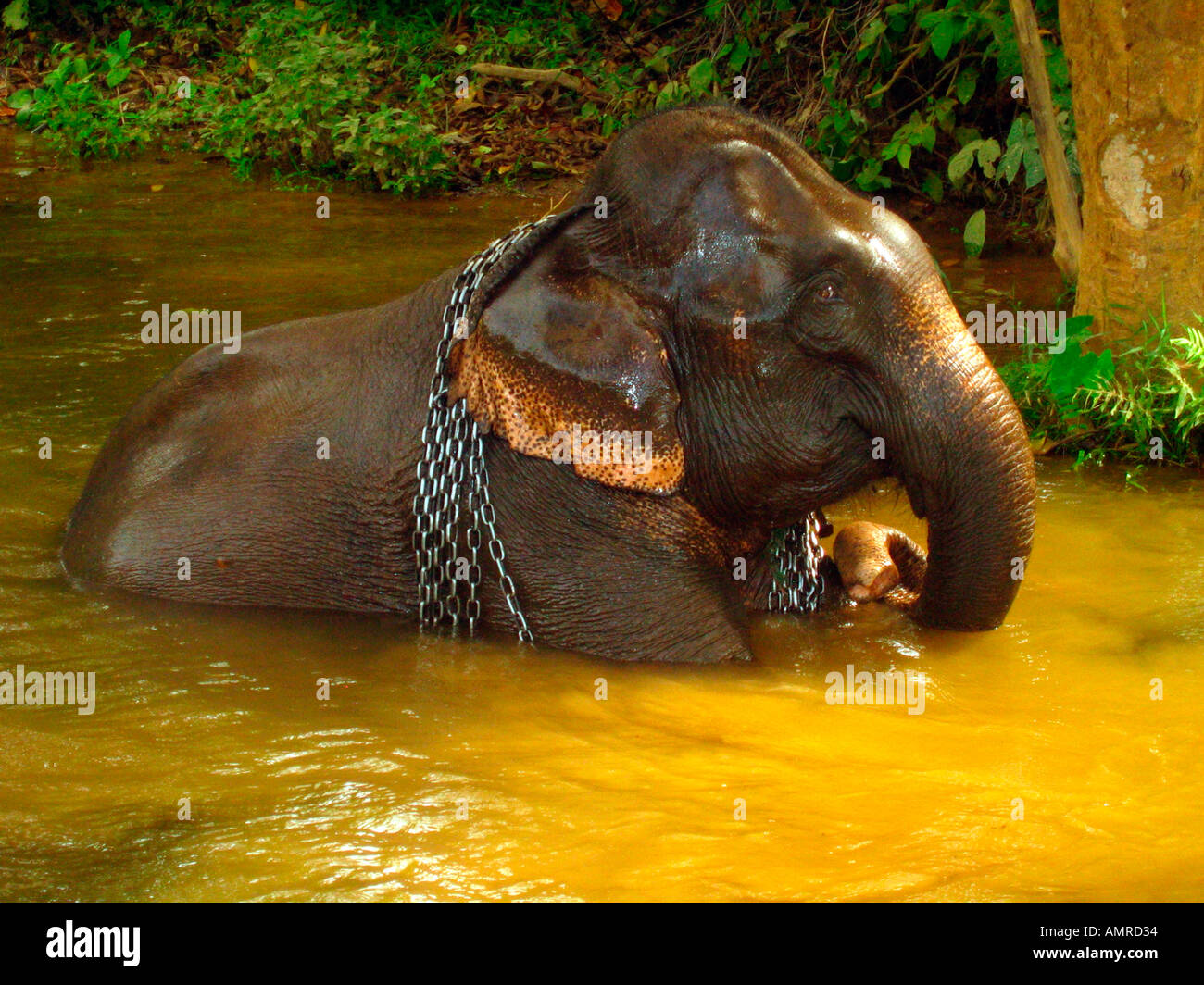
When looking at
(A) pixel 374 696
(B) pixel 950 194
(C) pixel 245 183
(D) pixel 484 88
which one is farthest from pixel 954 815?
(D) pixel 484 88

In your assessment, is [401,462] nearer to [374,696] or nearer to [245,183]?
[374,696]

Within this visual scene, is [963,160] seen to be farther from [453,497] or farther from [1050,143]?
[453,497]

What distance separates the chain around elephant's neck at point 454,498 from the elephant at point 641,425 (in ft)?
0.08

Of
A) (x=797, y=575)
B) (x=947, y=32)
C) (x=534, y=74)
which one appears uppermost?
(x=534, y=74)

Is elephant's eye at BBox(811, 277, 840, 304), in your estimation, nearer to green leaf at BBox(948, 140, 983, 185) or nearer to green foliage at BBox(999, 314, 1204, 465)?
green foliage at BBox(999, 314, 1204, 465)

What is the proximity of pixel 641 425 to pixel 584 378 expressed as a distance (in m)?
0.18

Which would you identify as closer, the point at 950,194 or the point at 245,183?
the point at 950,194

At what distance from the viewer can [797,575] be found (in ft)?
14.2

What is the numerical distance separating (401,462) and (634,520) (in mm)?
654

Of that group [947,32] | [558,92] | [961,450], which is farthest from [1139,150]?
[558,92]

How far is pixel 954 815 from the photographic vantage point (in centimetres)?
303

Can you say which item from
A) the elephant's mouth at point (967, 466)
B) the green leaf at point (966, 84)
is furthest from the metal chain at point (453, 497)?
the green leaf at point (966, 84)

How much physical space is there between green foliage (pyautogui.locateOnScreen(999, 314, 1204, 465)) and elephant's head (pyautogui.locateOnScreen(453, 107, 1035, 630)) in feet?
6.07

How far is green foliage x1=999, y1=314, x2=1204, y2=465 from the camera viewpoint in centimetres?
539
